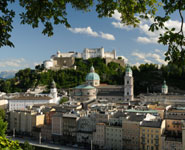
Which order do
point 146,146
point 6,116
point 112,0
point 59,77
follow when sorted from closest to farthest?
point 112,0, point 146,146, point 6,116, point 59,77

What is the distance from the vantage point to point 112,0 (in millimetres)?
5762

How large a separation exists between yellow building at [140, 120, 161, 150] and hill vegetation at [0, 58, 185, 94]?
118ft

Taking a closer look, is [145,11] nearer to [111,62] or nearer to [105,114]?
[105,114]

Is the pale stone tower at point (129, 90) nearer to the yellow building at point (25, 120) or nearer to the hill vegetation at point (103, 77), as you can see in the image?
the hill vegetation at point (103, 77)

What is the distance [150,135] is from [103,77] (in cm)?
4872

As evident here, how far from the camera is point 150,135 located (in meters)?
33.0

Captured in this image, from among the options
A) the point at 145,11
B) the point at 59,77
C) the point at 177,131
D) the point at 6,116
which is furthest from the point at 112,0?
the point at 59,77

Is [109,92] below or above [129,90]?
below

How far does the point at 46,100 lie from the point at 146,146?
35.9 metres

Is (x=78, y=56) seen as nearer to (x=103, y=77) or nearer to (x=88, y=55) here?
(x=88, y=55)

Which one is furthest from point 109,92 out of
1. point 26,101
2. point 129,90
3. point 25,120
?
point 25,120

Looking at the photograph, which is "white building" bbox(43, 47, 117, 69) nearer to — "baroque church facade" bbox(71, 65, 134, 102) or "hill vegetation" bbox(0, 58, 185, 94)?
"hill vegetation" bbox(0, 58, 185, 94)

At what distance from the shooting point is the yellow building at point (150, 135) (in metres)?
32.4

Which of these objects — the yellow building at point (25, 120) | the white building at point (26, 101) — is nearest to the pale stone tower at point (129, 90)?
the white building at point (26, 101)
